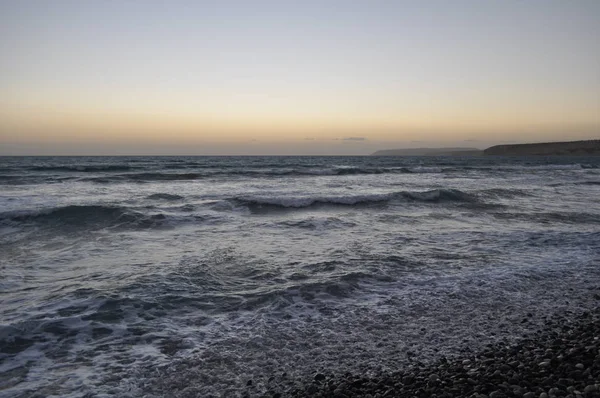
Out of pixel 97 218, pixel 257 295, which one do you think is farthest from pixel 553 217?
pixel 97 218

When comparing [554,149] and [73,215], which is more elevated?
[554,149]

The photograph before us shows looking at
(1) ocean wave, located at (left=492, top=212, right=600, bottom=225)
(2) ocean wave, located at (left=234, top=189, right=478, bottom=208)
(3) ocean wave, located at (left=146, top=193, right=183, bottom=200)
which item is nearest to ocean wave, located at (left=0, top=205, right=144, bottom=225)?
(3) ocean wave, located at (left=146, top=193, right=183, bottom=200)

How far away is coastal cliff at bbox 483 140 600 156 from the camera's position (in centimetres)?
14188

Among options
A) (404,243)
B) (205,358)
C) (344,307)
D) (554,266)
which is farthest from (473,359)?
(404,243)

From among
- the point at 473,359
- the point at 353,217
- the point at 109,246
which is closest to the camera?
the point at 473,359

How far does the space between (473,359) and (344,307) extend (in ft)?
7.16

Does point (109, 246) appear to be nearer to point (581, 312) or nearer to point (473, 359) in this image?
point (473, 359)

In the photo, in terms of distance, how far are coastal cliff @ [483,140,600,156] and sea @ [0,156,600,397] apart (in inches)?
6237

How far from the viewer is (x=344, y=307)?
20.7 feet

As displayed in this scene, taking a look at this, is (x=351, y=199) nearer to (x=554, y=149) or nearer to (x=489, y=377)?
(x=489, y=377)

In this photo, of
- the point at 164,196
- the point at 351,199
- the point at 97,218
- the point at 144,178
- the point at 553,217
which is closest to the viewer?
the point at 97,218

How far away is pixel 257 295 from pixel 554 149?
17679 centimetres

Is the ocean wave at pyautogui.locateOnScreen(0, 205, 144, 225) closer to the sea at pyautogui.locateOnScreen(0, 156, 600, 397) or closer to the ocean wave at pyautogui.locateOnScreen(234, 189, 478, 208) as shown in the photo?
the sea at pyautogui.locateOnScreen(0, 156, 600, 397)

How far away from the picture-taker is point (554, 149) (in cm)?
15238
